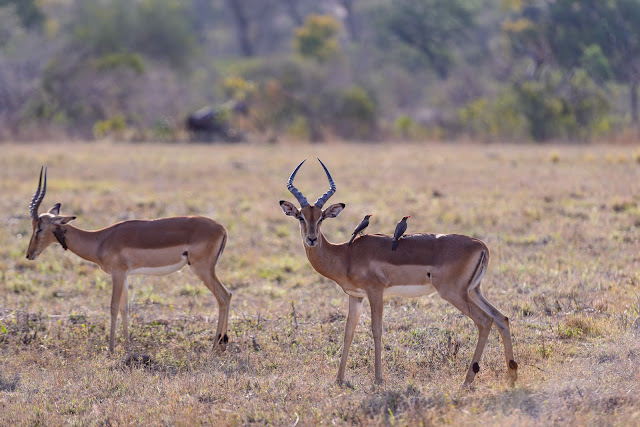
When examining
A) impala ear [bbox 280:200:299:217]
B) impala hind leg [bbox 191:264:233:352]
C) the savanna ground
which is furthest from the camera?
impala hind leg [bbox 191:264:233:352]

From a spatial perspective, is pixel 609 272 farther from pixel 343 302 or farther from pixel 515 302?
pixel 343 302

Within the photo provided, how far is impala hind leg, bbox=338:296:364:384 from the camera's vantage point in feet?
21.4

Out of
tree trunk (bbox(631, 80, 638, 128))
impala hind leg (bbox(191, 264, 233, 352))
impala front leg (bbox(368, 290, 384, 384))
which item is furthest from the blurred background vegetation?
impala front leg (bbox(368, 290, 384, 384))

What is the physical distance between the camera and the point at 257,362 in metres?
7.08

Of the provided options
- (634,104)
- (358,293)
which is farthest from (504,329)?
(634,104)

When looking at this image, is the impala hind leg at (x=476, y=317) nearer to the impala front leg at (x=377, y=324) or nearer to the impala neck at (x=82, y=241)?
the impala front leg at (x=377, y=324)

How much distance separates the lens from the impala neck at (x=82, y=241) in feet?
26.5

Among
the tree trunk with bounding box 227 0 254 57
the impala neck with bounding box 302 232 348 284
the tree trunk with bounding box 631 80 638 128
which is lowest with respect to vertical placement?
the impala neck with bounding box 302 232 348 284

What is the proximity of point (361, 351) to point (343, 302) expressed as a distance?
4.89 feet

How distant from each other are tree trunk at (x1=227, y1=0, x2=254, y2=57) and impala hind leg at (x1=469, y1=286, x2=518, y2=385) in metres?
51.9

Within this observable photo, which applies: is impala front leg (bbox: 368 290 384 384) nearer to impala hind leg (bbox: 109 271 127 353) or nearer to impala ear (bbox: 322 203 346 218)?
impala ear (bbox: 322 203 346 218)

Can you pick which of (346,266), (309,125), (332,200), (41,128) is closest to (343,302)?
(346,266)

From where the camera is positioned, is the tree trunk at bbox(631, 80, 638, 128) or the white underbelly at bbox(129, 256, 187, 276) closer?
the white underbelly at bbox(129, 256, 187, 276)

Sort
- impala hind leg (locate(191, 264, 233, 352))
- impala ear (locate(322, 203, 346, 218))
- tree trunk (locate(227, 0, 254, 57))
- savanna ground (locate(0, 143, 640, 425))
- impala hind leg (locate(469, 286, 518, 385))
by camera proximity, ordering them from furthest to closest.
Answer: tree trunk (locate(227, 0, 254, 57)) < impala hind leg (locate(191, 264, 233, 352)) < impala ear (locate(322, 203, 346, 218)) < impala hind leg (locate(469, 286, 518, 385)) < savanna ground (locate(0, 143, 640, 425))
